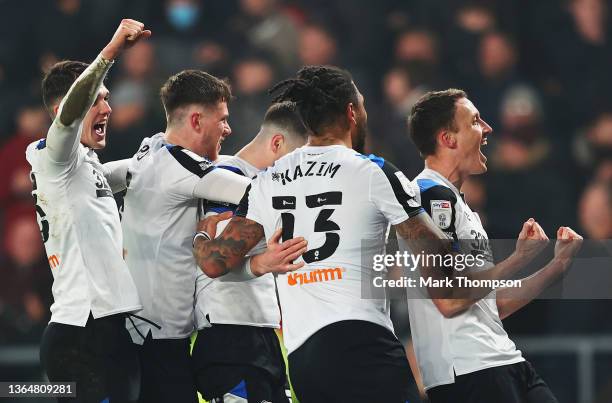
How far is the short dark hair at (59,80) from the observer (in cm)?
537

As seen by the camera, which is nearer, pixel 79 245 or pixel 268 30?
pixel 79 245

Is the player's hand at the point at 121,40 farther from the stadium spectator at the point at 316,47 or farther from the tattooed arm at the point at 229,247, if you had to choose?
the stadium spectator at the point at 316,47

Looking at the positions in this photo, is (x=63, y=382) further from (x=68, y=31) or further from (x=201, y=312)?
(x=68, y=31)

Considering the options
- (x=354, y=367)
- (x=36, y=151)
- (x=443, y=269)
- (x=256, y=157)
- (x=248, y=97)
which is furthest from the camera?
(x=248, y=97)

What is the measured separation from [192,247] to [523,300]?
1.64 metres

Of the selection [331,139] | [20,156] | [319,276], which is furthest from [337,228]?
[20,156]

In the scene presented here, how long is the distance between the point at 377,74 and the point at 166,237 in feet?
17.9

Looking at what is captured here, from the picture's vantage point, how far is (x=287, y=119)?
587 cm

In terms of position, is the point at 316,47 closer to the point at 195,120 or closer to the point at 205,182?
the point at 195,120

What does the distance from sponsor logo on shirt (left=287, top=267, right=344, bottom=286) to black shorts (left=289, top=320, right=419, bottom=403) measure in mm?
196

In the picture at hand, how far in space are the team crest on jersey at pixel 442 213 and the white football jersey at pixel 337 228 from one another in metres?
0.34

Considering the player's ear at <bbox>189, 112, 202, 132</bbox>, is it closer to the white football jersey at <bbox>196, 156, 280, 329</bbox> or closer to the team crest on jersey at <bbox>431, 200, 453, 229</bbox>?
the white football jersey at <bbox>196, 156, 280, 329</bbox>

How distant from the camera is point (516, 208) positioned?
941cm

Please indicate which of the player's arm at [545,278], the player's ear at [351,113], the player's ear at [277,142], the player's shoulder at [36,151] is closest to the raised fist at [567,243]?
the player's arm at [545,278]
